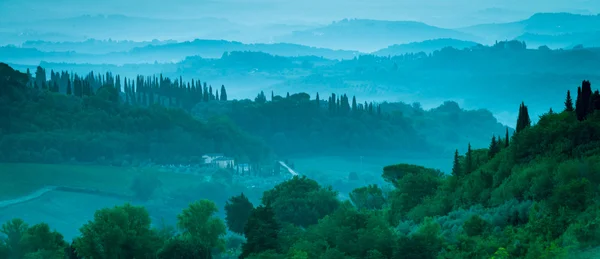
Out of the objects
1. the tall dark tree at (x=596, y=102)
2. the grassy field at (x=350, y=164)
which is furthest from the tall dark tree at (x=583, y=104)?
the grassy field at (x=350, y=164)

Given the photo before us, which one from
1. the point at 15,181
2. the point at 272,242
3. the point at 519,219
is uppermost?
the point at 519,219

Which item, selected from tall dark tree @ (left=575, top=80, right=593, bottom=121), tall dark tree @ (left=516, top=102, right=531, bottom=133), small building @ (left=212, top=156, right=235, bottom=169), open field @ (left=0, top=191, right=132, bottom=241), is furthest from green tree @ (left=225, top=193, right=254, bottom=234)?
small building @ (left=212, top=156, right=235, bottom=169)

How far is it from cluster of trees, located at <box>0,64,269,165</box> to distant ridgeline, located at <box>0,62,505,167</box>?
178 millimetres

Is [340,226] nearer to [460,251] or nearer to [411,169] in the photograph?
[460,251]

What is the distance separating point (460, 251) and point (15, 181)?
104 m

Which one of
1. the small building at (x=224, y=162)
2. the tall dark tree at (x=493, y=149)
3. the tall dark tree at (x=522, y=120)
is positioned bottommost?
the small building at (x=224, y=162)

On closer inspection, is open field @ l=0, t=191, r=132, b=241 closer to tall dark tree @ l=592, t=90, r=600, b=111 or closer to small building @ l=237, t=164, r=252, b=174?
small building @ l=237, t=164, r=252, b=174

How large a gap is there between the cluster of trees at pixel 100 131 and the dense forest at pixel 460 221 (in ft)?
281

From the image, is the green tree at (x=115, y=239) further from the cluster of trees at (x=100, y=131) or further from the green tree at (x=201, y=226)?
the cluster of trees at (x=100, y=131)

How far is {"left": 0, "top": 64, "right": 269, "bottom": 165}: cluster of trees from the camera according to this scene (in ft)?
438

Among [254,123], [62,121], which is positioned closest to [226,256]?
[62,121]

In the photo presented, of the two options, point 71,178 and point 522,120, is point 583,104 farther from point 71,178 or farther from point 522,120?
point 71,178

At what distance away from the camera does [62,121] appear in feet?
451

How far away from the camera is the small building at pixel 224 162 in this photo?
478 feet
